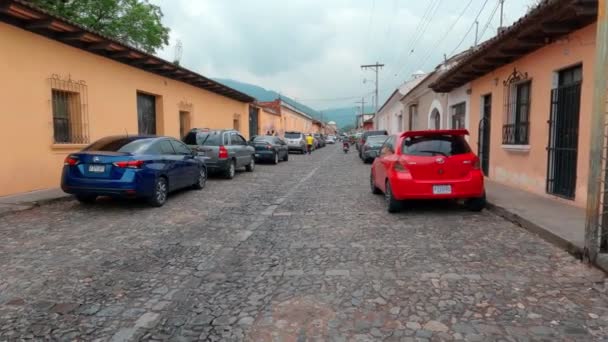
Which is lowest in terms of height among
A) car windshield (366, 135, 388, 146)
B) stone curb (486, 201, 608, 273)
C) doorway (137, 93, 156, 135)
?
stone curb (486, 201, 608, 273)

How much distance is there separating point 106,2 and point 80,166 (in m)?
21.7

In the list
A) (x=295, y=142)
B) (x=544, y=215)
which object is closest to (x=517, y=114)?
(x=544, y=215)

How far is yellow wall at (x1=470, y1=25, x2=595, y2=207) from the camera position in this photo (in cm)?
730

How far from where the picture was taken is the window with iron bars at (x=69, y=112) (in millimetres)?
10469

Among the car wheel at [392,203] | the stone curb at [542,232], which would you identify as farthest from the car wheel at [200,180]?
the stone curb at [542,232]

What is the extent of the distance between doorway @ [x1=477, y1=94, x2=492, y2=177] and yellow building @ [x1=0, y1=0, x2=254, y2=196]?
405 inches

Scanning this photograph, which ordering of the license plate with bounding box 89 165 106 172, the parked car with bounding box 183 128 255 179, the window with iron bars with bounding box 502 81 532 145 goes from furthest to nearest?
the parked car with bounding box 183 128 255 179, the window with iron bars with bounding box 502 81 532 145, the license plate with bounding box 89 165 106 172

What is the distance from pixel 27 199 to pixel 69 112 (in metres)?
3.23

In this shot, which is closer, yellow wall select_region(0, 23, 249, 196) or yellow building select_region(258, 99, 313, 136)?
yellow wall select_region(0, 23, 249, 196)

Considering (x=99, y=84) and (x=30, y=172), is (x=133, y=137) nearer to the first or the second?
(x=30, y=172)

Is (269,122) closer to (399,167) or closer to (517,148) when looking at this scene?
(517,148)

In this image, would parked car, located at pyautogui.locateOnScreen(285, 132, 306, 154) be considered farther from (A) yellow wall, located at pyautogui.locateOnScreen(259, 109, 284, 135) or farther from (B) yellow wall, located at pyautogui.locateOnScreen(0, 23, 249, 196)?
(B) yellow wall, located at pyautogui.locateOnScreen(0, 23, 249, 196)

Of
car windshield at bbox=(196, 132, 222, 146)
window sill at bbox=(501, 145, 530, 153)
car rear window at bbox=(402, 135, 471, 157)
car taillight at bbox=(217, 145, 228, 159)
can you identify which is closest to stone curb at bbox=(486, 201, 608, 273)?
car rear window at bbox=(402, 135, 471, 157)

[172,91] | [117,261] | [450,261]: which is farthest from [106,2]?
[450,261]
